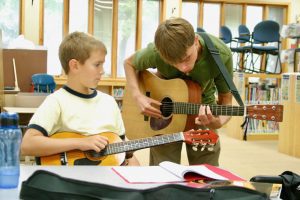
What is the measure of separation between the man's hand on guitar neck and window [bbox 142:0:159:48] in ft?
25.3

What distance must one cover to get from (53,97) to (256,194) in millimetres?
1173

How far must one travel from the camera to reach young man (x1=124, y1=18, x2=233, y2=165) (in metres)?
2.03

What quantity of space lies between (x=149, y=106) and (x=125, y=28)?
7823mm

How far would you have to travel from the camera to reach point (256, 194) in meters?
1.04

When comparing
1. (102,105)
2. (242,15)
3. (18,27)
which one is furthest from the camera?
(242,15)

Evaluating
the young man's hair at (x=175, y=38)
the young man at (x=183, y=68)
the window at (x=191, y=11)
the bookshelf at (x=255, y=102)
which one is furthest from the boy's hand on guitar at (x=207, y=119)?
the window at (x=191, y=11)

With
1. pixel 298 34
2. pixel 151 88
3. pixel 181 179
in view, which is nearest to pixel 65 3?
pixel 298 34

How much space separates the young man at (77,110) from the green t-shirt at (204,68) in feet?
1.56

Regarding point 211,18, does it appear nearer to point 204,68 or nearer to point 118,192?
point 204,68

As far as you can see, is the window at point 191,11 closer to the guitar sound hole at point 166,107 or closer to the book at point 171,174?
the guitar sound hole at point 166,107

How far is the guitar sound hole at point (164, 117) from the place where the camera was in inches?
105

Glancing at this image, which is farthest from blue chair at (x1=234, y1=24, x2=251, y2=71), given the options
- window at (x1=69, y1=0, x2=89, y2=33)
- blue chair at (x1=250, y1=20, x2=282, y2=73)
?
window at (x1=69, y1=0, x2=89, y2=33)

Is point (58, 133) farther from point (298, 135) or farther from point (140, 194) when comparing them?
point (298, 135)

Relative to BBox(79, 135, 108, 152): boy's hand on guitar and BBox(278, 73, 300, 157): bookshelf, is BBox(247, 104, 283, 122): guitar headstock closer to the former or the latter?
BBox(79, 135, 108, 152): boy's hand on guitar
